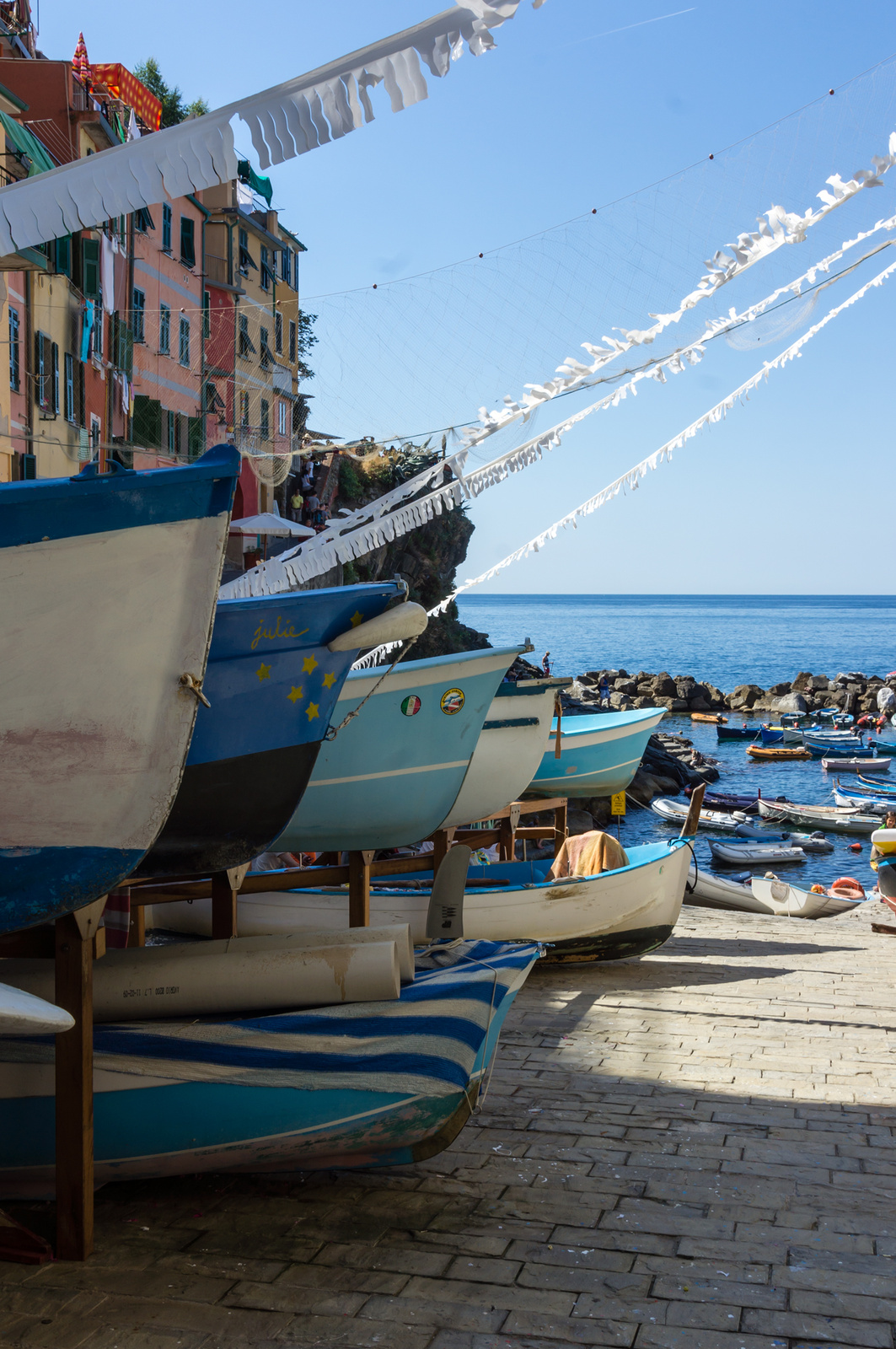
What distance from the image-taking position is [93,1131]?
477cm

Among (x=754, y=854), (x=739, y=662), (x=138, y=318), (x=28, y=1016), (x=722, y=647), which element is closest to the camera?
(x=28, y=1016)

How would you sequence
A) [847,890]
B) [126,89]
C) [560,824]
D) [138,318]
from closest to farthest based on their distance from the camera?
1. [560,824]
2. [847,890]
3. [126,89]
4. [138,318]

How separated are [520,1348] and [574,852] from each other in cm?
742

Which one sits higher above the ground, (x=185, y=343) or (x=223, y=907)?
(x=185, y=343)

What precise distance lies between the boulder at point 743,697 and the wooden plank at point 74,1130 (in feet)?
188

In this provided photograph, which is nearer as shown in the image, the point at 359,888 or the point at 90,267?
the point at 359,888

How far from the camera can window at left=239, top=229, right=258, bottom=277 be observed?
105ft

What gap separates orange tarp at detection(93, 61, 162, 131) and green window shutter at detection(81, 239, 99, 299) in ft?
14.2

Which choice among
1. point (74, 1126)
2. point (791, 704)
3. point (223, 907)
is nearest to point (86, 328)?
point (223, 907)

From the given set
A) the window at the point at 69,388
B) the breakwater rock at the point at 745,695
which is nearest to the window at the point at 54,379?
the window at the point at 69,388

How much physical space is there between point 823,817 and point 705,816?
330 centimetres

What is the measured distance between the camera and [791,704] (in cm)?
5753

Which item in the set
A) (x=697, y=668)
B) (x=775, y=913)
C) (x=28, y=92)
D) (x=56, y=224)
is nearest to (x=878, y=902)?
(x=775, y=913)

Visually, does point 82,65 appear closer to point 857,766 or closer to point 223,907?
point 223,907
